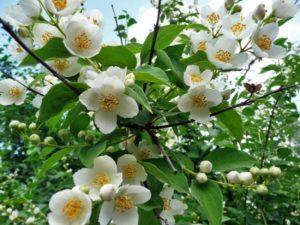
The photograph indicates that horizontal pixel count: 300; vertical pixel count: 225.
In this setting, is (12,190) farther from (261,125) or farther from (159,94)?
(159,94)

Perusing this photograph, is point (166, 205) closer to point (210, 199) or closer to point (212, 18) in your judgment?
point (210, 199)

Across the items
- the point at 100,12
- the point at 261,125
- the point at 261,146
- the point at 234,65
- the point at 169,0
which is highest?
the point at 169,0

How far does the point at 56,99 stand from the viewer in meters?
1.21

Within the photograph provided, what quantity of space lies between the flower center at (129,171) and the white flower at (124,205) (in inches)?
3.7

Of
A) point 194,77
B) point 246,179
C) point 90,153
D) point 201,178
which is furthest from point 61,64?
point 246,179

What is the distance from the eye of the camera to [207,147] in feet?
7.87

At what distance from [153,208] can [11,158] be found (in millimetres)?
6145

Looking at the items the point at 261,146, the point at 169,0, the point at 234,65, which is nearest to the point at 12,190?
the point at 169,0

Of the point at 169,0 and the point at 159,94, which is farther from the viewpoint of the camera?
the point at 169,0

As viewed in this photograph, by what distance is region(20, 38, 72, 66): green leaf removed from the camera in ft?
3.92

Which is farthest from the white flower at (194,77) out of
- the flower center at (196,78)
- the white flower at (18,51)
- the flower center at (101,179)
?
the white flower at (18,51)

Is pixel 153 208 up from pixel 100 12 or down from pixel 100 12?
down

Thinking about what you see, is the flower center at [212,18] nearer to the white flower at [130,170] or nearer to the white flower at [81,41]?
the white flower at [81,41]

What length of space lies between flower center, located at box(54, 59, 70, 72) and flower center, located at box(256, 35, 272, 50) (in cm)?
55
